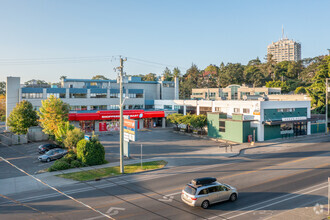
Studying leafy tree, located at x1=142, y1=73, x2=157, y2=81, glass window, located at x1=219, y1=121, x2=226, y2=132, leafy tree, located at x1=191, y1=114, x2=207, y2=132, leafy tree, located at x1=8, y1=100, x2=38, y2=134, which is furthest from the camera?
leafy tree, located at x1=142, y1=73, x2=157, y2=81

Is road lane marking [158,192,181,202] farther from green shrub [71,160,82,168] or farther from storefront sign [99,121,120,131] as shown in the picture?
storefront sign [99,121,120,131]

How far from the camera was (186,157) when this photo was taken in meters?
31.9

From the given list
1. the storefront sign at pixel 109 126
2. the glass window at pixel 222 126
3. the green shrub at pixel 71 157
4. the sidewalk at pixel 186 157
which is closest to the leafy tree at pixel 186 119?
the glass window at pixel 222 126

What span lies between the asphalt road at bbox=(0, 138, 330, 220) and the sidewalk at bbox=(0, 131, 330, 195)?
188 cm

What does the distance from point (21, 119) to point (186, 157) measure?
104 feet

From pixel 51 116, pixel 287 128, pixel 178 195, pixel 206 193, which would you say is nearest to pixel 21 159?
pixel 51 116

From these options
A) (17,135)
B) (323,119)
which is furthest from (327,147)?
(17,135)

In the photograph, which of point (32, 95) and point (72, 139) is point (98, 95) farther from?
point (72, 139)

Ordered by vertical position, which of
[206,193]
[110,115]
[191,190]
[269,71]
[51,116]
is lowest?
[206,193]

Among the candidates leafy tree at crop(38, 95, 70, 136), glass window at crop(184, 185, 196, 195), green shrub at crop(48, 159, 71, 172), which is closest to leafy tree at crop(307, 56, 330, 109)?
glass window at crop(184, 185, 196, 195)

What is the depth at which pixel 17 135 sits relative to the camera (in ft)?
144

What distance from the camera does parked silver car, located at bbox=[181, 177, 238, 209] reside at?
52.5 feet

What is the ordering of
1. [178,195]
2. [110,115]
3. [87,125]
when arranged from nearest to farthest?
[178,195]
[87,125]
[110,115]

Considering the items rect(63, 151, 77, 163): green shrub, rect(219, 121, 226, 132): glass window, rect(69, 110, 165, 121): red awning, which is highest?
rect(69, 110, 165, 121): red awning
